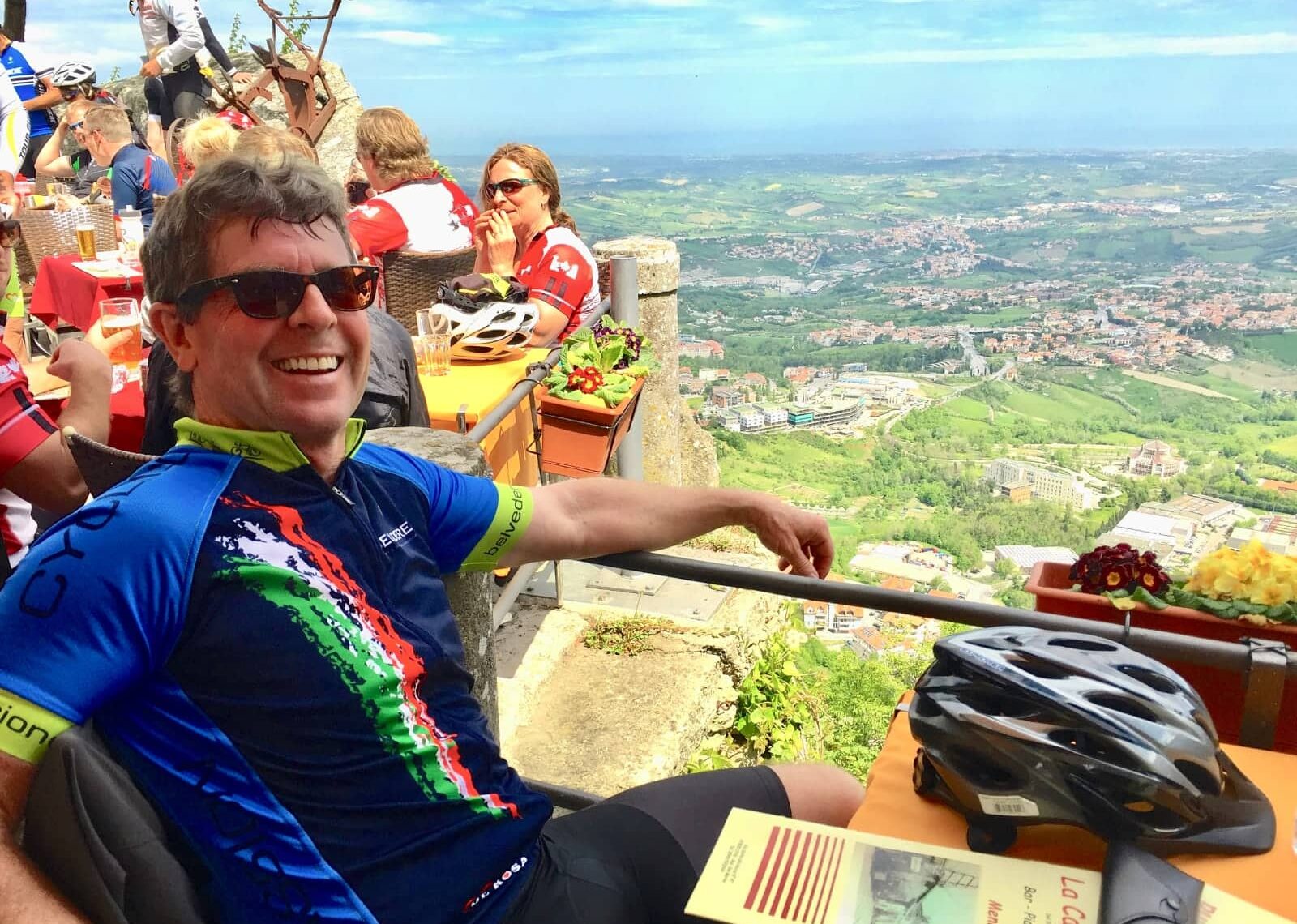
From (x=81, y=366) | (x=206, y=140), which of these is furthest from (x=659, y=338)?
(x=81, y=366)

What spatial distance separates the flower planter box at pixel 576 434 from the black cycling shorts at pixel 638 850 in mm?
3145

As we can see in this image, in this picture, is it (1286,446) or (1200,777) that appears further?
(1286,446)

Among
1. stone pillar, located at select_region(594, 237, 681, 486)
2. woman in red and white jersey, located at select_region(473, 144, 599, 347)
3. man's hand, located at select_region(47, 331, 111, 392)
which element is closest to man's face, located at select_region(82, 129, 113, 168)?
stone pillar, located at select_region(594, 237, 681, 486)

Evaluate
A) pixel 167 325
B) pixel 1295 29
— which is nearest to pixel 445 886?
pixel 167 325

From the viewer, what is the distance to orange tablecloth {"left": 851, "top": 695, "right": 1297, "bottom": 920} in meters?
1.30

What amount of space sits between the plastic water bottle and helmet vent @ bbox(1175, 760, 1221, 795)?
20.6ft

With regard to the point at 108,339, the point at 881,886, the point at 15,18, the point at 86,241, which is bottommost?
the point at 881,886

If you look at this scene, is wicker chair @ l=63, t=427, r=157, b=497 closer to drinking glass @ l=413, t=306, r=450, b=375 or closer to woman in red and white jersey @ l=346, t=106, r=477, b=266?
drinking glass @ l=413, t=306, r=450, b=375

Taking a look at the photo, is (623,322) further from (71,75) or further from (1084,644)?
(71,75)

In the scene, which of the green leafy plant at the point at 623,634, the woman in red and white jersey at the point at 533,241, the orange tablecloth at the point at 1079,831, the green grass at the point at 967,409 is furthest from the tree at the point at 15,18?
the green grass at the point at 967,409

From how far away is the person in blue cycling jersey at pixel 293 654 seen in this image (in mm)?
1348

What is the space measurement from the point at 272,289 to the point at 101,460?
0.67m

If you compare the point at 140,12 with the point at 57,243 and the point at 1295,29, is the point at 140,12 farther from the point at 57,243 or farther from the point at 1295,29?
the point at 1295,29

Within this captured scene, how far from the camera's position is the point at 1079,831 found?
4.79 feet
